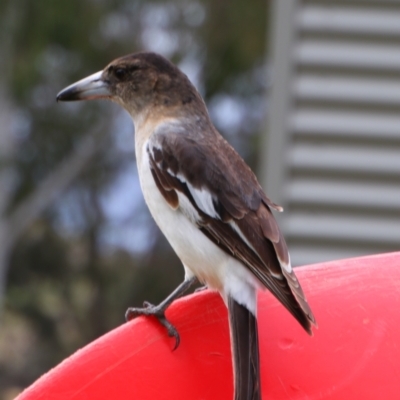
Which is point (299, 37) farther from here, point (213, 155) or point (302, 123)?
point (213, 155)

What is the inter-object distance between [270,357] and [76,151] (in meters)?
15.1

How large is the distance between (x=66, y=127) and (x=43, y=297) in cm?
353

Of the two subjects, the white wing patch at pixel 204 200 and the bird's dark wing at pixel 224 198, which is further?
the white wing patch at pixel 204 200

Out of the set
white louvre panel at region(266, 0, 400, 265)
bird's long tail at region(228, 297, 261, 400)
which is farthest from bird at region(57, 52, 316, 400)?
white louvre panel at region(266, 0, 400, 265)

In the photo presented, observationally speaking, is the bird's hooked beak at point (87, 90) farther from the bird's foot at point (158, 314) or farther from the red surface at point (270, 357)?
the red surface at point (270, 357)

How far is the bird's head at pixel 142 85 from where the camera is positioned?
4203mm

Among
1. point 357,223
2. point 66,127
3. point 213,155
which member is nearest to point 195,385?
point 213,155

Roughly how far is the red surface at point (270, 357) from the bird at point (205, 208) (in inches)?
3.5

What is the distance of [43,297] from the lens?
61.7ft

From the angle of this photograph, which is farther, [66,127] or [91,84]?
[66,127]

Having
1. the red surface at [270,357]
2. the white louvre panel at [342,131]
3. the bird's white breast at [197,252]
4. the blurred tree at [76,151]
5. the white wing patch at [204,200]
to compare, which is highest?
the white wing patch at [204,200]

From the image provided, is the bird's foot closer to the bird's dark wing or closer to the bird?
the bird

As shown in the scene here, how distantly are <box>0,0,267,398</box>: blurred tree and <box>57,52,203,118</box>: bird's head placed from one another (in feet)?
39.2

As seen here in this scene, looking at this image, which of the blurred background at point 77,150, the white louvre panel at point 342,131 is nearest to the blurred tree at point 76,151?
the blurred background at point 77,150
